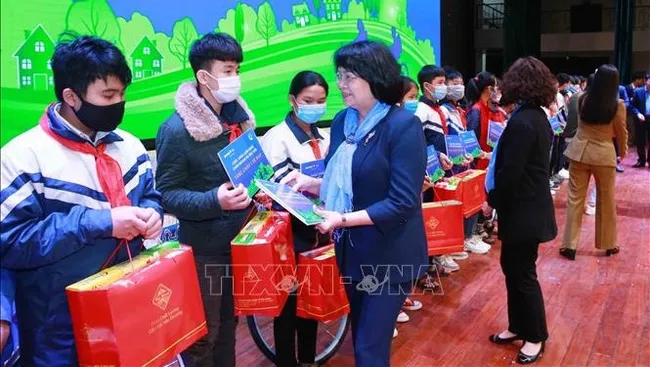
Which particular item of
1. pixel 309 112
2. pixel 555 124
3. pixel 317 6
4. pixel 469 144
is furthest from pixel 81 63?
pixel 555 124

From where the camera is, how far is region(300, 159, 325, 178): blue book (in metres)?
2.25

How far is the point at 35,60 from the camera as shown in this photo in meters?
2.22

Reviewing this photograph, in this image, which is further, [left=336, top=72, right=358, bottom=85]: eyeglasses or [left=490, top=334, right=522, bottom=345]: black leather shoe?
[left=490, top=334, right=522, bottom=345]: black leather shoe

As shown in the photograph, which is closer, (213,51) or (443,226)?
(213,51)

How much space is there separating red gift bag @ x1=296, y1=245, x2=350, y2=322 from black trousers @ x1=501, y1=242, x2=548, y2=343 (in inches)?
33.9

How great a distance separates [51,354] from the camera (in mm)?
1354

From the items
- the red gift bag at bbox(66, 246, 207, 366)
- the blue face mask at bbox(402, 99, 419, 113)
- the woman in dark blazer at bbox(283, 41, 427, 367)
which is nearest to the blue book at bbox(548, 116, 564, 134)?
the blue face mask at bbox(402, 99, 419, 113)

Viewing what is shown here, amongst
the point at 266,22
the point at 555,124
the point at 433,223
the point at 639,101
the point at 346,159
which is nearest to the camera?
the point at 346,159

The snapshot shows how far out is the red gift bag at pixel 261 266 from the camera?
1890 millimetres

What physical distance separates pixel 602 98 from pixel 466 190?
1.32 meters

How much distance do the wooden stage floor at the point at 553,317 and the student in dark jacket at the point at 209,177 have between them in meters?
0.80

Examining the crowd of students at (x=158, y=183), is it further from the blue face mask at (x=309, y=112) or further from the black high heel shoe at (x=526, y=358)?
the black high heel shoe at (x=526, y=358)

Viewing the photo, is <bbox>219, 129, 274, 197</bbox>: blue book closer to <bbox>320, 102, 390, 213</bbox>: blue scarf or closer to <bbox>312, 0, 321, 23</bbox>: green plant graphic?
<bbox>320, 102, 390, 213</bbox>: blue scarf

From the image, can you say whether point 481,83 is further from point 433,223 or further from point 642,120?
point 642,120
